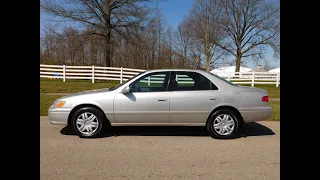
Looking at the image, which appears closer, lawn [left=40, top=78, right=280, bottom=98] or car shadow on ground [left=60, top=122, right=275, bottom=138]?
car shadow on ground [left=60, top=122, right=275, bottom=138]

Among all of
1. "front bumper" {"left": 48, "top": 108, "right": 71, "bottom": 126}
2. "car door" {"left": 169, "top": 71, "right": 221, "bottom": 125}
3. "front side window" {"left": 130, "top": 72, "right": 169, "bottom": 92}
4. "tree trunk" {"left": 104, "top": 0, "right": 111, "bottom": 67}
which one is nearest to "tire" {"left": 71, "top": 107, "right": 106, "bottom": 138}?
"front bumper" {"left": 48, "top": 108, "right": 71, "bottom": 126}

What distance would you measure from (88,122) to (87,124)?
0.16ft

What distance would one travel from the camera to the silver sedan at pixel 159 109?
496cm

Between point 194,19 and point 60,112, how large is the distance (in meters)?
25.8

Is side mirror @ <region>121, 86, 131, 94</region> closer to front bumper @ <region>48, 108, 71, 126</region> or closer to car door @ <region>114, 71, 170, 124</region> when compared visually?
car door @ <region>114, 71, 170, 124</region>

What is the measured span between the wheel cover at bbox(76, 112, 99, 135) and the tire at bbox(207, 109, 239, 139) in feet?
8.14

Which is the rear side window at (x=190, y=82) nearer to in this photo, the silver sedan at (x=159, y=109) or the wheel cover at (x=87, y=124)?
the silver sedan at (x=159, y=109)

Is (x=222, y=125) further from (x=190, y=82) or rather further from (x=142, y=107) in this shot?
(x=142, y=107)

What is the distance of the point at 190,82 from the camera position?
5.29m

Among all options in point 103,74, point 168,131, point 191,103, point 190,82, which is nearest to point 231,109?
point 191,103

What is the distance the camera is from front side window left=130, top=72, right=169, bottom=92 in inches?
202

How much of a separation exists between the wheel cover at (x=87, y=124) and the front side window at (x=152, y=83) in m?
1.07
